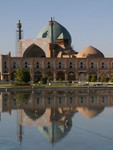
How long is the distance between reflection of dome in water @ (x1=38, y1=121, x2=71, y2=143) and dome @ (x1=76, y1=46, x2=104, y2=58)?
6838 centimetres

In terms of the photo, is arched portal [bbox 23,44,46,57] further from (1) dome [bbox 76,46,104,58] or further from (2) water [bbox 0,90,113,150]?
(2) water [bbox 0,90,113,150]

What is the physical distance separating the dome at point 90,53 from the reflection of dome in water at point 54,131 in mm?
68383

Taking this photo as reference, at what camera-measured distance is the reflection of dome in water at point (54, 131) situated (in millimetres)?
12761

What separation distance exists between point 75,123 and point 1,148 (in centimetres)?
531

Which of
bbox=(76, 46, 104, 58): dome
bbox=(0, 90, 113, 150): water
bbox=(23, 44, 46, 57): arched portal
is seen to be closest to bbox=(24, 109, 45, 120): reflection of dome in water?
bbox=(0, 90, 113, 150): water

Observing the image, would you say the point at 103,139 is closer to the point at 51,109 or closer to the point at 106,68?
the point at 51,109

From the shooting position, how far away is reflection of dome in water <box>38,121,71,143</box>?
12761mm

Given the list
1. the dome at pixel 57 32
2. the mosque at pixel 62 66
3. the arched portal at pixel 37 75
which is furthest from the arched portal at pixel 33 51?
the arched portal at pixel 37 75

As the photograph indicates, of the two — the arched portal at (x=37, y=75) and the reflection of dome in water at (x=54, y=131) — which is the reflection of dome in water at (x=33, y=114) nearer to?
the reflection of dome in water at (x=54, y=131)

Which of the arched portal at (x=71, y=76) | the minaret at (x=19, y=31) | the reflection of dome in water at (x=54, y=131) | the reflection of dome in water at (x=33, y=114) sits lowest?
the reflection of dome in water at (x=54, y=131)

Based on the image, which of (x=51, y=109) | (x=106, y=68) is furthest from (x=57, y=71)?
(x=51, y=109)

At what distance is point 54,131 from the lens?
1402 cm

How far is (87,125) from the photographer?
1540cm

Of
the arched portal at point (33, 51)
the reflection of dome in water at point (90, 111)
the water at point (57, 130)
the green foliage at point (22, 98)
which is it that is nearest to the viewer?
the water at point (57, 130)
